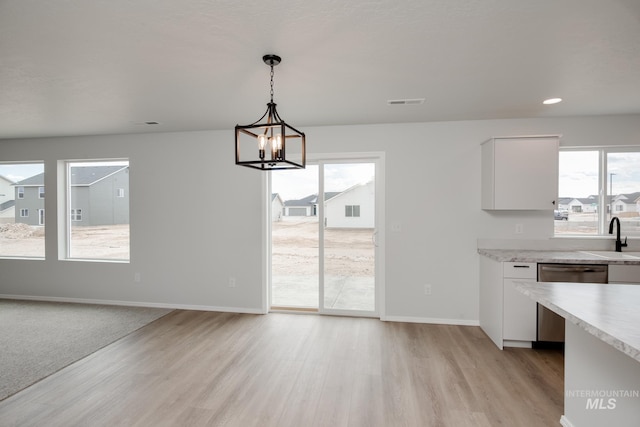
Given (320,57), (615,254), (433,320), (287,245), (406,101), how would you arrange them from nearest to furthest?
(320,57) → (406,101) → (615,254) → (433,320) → (287,245)

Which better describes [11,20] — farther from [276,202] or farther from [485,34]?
[276,202]

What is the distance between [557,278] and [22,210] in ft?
23.6

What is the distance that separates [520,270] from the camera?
328 cm

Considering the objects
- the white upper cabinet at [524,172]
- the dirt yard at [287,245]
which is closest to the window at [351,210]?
the dirt yard at [287,245]

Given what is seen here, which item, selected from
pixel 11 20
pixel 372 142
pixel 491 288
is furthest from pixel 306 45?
pixel 491 288

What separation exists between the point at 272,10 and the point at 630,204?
14.6 feet

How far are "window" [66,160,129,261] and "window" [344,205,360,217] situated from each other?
10.5ft

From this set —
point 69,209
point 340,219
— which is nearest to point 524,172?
point 340,219

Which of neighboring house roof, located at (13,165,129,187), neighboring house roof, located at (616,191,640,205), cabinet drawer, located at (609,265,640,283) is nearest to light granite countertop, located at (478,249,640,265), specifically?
cabinet drawer, located at (609,265,640,283)

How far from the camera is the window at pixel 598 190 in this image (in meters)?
3.82

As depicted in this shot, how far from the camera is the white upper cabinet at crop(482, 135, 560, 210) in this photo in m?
3.50

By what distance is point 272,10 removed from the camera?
172 cm

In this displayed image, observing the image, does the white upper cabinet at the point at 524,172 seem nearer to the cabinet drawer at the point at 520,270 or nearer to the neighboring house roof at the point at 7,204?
the cabinet drawer at the point at 520,270

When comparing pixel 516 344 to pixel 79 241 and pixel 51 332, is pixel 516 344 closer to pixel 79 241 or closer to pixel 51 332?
pixel 51 332
